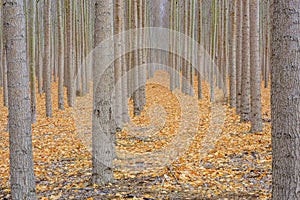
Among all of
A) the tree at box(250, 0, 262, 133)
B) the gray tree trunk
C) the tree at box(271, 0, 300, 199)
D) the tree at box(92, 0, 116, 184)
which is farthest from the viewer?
the gray tree trunk

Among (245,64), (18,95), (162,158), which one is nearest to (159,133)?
(162,158)

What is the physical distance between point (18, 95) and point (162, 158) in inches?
161

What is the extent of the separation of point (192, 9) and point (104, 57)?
12780 millimetres

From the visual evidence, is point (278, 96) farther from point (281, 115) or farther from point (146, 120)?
point (146, 120)

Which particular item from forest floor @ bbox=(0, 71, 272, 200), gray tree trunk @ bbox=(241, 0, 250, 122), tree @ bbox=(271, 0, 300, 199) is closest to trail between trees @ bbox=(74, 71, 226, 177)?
forest floor @ bbox=(0, 71, 272, 200)

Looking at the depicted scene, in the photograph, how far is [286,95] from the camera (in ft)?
8.61

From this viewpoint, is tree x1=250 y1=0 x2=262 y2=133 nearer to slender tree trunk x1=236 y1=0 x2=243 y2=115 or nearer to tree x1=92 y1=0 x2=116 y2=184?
slender tree trunk x1=236 y1=0 x2=243 y2=115

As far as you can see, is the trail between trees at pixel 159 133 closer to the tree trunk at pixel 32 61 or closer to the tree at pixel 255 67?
the tree at pixel 255 67

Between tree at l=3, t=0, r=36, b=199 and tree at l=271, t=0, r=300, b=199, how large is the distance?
2746 mm

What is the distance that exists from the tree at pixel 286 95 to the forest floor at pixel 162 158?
8.00 feet

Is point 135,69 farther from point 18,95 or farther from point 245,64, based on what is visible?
point 18,95

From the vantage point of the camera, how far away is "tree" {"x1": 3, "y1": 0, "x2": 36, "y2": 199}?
13.0 ft

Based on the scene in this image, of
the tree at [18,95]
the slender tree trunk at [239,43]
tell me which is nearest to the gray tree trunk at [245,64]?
the slender tree trunk at [239,43]

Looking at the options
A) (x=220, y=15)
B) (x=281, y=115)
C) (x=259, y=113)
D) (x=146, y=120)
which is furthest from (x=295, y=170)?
(x=220, y=15)
